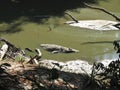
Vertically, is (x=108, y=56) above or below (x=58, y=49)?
below

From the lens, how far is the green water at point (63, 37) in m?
8.13

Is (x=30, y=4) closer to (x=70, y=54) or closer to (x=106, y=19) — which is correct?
(x=106, y=19)

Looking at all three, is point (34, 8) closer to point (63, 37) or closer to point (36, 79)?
point (63, 37)

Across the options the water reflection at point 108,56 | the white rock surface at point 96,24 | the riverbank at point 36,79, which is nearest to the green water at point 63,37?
the water reflection at point 108,56

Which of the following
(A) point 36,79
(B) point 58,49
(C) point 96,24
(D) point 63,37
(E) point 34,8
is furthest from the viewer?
(E) point 34,8

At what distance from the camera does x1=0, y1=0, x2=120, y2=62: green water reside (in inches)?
320

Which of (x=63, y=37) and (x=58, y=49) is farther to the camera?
(x=63, y=37)

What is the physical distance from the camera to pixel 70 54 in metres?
8.05

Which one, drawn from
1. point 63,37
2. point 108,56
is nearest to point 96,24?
point 63,37

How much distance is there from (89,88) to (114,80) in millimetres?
271

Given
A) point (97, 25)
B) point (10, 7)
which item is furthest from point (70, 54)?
point (10, 7)

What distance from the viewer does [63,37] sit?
9016 mm

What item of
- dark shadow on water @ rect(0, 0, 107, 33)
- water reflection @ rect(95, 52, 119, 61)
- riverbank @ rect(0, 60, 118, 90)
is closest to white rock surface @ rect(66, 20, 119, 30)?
dark shadow on water @ rect(0, 0, 107, 33)

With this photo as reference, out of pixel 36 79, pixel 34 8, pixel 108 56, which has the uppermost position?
pixel 36 79
